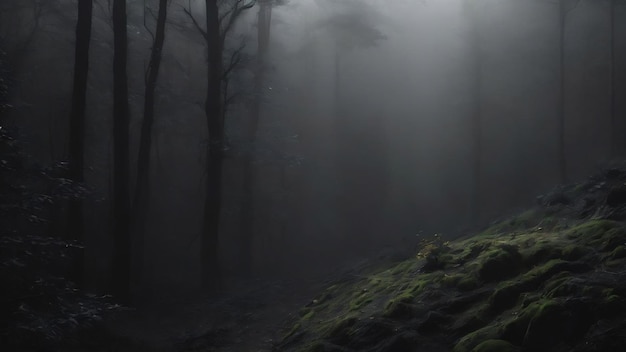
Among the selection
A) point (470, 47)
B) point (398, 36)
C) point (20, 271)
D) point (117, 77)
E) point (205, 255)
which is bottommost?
point (205, 255)

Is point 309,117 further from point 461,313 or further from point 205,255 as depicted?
point 461,313

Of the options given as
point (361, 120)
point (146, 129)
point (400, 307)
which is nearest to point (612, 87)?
point (361, 120)

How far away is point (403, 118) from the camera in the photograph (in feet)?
127

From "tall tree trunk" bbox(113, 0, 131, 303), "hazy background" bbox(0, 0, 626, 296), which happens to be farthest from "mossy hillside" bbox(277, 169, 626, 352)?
"hazy background" bbox(0, 0, 626, 296)

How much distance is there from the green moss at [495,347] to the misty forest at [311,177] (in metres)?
0.16

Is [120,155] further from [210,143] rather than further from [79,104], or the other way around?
[210,143]

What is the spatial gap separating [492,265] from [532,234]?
6.93 feet

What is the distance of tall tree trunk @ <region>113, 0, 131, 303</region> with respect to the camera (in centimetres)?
1382

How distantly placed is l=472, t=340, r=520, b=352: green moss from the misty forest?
0.54 feet

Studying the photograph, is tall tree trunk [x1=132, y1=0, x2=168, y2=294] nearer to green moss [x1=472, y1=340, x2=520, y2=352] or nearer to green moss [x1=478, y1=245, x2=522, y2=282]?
green moss [x1=478, y1=245, x2=522, y2=282]

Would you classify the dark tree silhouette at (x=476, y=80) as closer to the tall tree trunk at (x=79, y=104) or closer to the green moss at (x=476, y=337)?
the tall tree trunk at (x=79, y=104)

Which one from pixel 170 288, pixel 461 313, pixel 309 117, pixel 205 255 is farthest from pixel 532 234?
pixel 309 117

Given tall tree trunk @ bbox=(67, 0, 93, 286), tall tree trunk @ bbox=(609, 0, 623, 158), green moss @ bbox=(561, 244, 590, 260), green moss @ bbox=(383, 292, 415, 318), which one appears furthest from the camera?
tall tree trunk @ bbox=(609, 0, 623, 158)

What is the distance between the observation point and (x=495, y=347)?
5.68 metres
